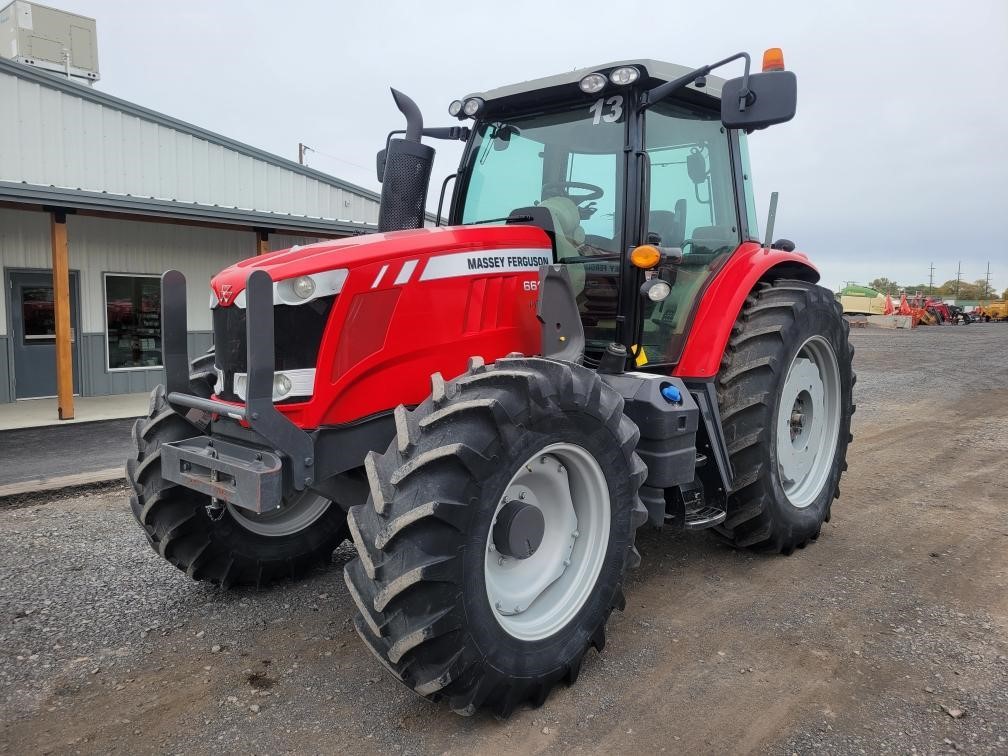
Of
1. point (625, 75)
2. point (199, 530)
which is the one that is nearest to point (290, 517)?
point (199, 530)

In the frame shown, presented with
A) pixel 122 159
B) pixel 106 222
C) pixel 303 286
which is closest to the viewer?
pixel 303 286

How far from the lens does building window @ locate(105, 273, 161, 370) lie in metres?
11.2

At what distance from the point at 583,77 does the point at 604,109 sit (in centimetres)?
21

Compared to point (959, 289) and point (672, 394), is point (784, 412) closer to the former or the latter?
point (672, 394)

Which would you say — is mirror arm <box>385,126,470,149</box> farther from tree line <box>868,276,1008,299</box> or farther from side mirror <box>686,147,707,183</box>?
tree line <box>868,276,1008,299</box>

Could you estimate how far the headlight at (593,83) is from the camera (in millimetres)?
3496

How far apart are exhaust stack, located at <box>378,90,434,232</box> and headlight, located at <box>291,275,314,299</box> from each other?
1039 millimetres

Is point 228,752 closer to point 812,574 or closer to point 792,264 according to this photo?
point 812,574

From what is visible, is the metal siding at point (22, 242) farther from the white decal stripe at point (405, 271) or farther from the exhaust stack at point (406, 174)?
the white decal stripe at point (405, 271)

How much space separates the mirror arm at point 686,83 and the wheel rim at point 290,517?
8.31 ft

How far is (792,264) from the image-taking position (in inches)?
184

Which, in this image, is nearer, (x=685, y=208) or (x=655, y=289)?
(x=655, y=289)

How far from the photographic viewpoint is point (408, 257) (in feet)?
9.65

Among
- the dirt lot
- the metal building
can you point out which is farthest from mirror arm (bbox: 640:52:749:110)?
the metal building
